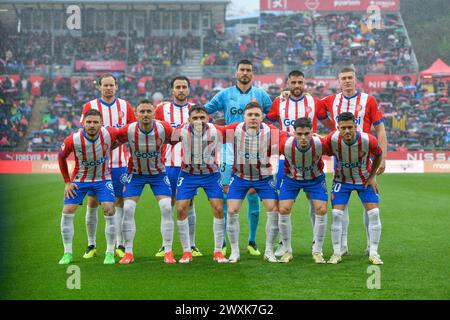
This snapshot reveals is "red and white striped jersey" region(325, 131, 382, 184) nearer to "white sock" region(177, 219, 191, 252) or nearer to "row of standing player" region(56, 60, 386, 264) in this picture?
"row of standing player" region(56, 60, 386, 264)

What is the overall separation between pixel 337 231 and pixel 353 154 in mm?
892

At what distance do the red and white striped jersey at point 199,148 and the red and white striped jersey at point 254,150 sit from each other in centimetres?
20

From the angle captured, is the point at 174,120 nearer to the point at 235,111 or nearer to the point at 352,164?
the point at 235,111

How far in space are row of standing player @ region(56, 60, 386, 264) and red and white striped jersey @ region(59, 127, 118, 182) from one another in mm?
531

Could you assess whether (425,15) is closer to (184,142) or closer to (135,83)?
(135,83)

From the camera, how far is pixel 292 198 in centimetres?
804

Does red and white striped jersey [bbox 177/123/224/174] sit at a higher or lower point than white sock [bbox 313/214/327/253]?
higher

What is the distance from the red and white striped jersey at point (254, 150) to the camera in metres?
8.05

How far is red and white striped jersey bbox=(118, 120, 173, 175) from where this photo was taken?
797 cm

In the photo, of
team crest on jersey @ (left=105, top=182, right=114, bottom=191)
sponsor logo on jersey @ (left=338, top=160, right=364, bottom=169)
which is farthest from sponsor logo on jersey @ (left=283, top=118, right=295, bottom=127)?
team crest on jersey @ (left=105, top=182, right=114, bottom=191)

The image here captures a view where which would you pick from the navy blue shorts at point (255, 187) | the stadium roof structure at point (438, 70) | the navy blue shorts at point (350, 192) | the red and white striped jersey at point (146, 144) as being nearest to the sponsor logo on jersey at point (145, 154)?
the red and white striped jersey at point (146, 144)

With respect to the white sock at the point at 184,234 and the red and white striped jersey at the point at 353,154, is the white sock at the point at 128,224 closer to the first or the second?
the white sock at the point at 184,234

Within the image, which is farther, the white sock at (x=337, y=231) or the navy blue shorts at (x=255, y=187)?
the navy blue shorts at (x=255, y=187)

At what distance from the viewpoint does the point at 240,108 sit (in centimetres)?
877
